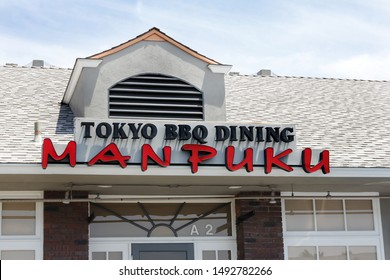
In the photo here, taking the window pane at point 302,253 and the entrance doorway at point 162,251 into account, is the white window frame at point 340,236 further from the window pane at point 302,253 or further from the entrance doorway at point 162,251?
the entrance doorway at point 162,251

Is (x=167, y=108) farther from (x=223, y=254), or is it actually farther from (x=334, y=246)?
(x=334, y=246)

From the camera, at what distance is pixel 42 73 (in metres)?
17.1

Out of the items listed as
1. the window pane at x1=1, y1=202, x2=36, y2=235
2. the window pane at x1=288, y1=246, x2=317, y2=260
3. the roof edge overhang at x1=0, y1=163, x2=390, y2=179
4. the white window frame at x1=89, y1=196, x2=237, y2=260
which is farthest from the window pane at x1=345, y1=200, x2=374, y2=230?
the window pane at x1=1, y1=202, x2=36, y2=235

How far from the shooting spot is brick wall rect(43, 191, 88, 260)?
12539mm

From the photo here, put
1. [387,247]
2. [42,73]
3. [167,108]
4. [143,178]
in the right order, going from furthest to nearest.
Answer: [42,73]
[387,247]
[167,108]
[143,178]

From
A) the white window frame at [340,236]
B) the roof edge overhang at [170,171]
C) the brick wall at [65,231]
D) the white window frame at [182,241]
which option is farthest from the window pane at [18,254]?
the white window frame at [340,236]

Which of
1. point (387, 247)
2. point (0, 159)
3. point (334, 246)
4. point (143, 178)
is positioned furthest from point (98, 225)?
point (387, 247)

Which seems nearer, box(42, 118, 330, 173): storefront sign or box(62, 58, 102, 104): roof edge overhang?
box(42, 118, 330, 173): storefront sign

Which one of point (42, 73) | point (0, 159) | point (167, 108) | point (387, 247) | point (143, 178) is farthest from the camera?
point (42, 73)

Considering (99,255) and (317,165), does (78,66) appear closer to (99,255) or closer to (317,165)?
(99,255)

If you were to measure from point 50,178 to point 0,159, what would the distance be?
2.86 ft

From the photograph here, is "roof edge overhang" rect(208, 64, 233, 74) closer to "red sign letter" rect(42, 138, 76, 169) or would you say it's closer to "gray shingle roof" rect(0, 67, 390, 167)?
"gray shingle roof" rect(0, 67, 390, 167)

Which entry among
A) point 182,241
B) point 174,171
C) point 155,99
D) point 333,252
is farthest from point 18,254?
point 333,252

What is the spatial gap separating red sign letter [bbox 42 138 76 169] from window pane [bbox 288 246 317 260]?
16.0ft
